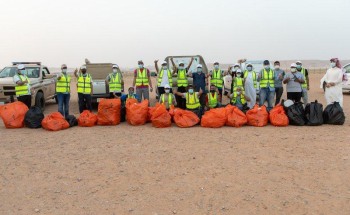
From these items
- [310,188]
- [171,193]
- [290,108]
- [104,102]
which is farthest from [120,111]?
[310,188]

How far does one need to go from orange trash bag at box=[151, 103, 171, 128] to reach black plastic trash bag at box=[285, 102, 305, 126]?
2.94 meters

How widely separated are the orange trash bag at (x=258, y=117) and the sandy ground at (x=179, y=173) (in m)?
0.62

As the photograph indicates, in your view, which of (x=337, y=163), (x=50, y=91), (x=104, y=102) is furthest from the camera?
(x=50, y=91)

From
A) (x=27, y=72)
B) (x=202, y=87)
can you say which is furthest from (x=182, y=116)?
(x=27, y=72)

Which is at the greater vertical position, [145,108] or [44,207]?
[145,108]

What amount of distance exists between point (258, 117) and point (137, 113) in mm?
2999

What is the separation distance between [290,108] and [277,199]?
16.0 feet

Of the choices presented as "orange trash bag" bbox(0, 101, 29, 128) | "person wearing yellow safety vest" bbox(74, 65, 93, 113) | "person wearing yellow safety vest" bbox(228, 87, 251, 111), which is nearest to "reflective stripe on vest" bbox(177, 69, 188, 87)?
"person wearing yellow safety vest" bbox(228, 87, 251, 111)

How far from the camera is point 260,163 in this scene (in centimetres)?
552

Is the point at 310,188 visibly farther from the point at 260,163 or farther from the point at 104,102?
the point at 104,102

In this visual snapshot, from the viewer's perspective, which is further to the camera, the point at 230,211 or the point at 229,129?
the point at 229,129

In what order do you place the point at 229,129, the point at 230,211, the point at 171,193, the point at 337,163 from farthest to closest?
1. the point at 229,129
2. the point at 337,163
3. the point at 171,193
4. the point at 230,211

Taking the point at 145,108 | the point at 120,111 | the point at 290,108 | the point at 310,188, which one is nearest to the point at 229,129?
the point at 290,108

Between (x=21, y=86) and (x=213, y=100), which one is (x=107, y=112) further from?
(x=213, y=100)
